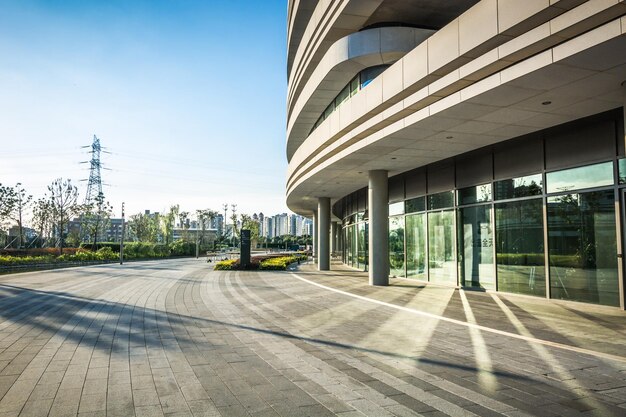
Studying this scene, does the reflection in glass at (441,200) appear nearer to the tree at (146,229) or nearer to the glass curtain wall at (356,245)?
the glass curtain wall at (356,245)

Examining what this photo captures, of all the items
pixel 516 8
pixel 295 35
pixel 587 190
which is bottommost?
pixel 587 190

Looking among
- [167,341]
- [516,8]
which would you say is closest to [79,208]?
[167,341]

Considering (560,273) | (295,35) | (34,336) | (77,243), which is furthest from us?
(77,243)

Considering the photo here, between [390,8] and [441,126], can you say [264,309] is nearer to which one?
[441,126]

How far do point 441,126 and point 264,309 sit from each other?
692 centimetres

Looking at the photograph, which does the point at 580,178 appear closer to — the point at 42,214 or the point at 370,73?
the point at 370,73

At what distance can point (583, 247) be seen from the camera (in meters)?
12.4

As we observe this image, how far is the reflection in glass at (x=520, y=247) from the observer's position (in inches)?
543

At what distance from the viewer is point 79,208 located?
182ft

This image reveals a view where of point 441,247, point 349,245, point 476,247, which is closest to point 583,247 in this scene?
point 476,247

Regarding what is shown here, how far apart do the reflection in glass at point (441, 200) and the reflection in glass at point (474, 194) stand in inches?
18.4

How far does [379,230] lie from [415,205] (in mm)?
3150

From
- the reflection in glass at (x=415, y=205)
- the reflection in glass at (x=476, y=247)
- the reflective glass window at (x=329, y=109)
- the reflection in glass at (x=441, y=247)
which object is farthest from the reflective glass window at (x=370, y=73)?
the reflection in glass at (x=476, y=247)

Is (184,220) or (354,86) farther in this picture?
(184,220)
